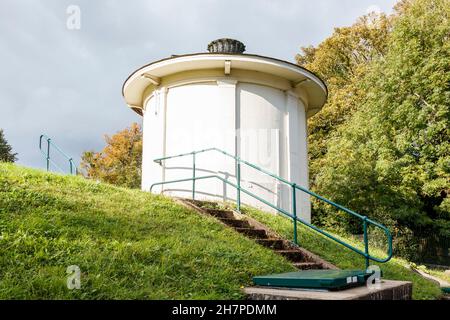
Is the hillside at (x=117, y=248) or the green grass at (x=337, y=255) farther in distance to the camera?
the green grass at (x=337, y=255)

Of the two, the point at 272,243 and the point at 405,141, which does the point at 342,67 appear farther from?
the point at 272,243

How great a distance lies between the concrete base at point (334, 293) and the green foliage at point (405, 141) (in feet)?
39.7

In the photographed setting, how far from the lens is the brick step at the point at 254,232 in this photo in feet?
22.7

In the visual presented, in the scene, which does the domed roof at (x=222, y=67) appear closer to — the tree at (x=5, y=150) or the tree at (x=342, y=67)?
the tree at (x=342, y=67)

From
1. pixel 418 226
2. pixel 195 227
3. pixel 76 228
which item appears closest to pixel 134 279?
pixel 76 228

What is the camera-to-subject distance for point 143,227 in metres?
5.70

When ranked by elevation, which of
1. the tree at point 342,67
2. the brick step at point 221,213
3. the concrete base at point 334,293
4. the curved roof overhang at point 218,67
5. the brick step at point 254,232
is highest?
the tree at point 342,67

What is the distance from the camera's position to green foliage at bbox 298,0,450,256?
15.3m

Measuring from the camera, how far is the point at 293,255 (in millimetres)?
6445

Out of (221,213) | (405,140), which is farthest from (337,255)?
(405,140)

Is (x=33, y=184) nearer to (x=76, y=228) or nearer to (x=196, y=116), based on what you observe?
(x=76, y=228)

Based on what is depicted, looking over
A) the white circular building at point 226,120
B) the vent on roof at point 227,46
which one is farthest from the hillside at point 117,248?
the vent on roof at point 227,46

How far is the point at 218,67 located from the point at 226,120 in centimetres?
138
